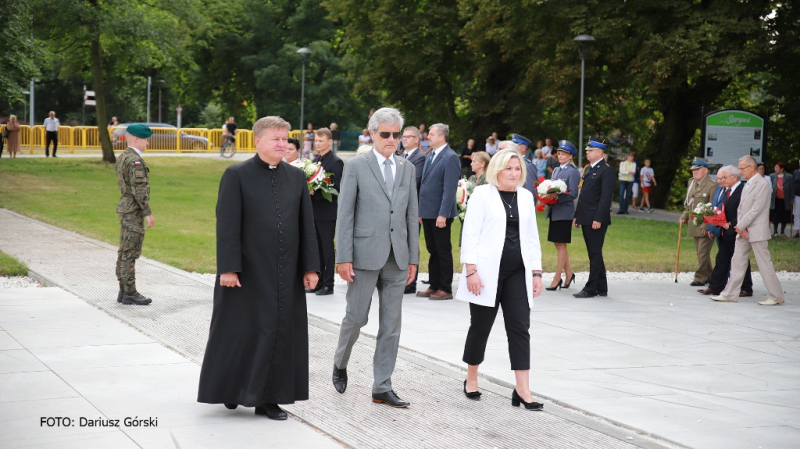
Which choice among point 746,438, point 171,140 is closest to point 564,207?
point 746,438

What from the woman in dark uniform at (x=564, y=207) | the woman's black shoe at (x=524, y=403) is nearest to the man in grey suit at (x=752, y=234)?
the woman in dark uniform at (x=564, y=207)

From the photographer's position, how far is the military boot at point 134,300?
10609mm

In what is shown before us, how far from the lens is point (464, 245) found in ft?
23.0

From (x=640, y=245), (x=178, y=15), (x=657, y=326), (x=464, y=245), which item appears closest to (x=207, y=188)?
(x=178, y=15)

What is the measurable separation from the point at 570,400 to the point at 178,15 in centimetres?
3318

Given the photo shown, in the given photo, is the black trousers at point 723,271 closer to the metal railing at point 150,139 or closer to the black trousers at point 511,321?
the black trousers at point 511,321

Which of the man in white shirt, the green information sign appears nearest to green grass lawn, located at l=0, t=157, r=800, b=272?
the green information sign

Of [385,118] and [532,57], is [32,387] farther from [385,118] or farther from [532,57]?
[532,57]

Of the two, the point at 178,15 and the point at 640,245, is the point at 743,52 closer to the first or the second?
the point at 640,245

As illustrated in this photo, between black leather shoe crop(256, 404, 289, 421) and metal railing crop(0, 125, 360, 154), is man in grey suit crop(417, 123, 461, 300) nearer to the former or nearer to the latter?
black leather shoe crop(256, 404, 289, 421)

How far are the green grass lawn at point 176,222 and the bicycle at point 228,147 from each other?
1188cm

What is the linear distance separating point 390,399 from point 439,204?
531 cm

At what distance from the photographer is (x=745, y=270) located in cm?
1252

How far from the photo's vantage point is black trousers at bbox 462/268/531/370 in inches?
270
